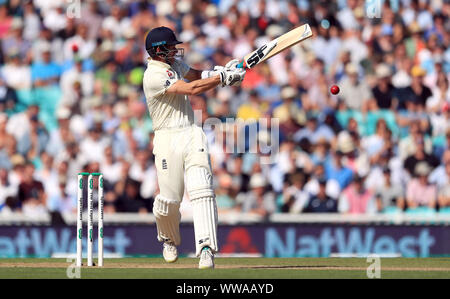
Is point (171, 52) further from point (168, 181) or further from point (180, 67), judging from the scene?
point (168, 181)

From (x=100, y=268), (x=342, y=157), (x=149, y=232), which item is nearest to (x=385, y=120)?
(x=342, y=157)

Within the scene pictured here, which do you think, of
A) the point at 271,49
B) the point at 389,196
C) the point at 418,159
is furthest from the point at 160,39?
the point at 418,159

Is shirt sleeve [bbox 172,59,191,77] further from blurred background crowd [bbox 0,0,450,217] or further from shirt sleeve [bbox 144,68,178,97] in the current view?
blurred background crowd [bbox 0,0,450,217]

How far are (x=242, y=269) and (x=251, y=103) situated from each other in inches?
249

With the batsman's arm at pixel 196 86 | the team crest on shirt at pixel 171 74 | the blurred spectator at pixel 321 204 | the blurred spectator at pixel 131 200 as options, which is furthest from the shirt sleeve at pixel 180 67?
the blurred spectator at pixel 321 204

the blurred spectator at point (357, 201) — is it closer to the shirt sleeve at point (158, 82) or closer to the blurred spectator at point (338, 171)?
the blurred spectator at point (338, 171)

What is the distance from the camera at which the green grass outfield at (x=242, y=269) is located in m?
8.66

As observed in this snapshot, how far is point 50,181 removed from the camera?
48.3 ft

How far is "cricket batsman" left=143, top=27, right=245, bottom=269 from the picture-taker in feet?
31.3

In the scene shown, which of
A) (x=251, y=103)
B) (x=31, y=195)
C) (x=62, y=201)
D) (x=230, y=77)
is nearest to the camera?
(x=230, y=77)

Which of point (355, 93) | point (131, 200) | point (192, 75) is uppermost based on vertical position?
point (355, 93)

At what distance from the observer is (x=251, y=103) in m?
15.6

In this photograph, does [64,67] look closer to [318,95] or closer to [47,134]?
[47,134]

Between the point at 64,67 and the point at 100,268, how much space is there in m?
7.37
